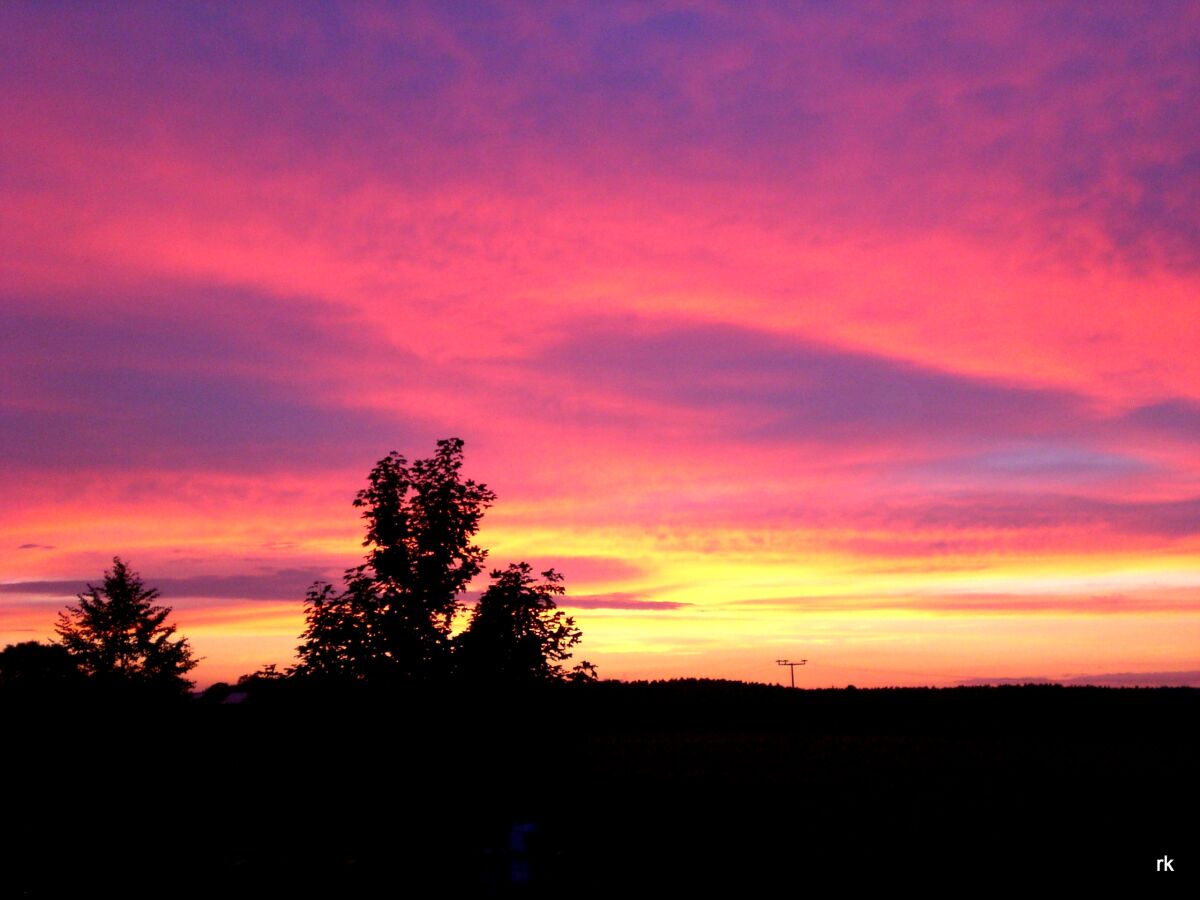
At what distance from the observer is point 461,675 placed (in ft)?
75.7

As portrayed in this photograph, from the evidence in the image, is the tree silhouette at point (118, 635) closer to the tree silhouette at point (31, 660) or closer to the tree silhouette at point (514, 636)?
the tree silhouette at point (31, 660)

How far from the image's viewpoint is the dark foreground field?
16.6 metres

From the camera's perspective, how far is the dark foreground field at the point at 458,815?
653 inches

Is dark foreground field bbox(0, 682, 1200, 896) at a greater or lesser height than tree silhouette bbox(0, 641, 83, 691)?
lesser

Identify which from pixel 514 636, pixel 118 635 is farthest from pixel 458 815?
pixel 118 635

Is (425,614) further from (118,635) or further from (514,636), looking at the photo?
(118,635)

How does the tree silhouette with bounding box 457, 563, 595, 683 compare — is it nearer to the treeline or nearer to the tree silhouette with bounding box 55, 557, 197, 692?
the treeline

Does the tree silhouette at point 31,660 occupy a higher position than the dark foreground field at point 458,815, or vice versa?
the tree silhouette at point 31,660

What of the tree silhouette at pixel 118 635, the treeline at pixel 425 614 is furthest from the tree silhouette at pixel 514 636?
the tree silhouette at pixel 118 635

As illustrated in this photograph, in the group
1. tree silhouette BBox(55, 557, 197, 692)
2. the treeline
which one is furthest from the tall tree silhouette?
tree silhouette BBox(55, 557, 197, 692)

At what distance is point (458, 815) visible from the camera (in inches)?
822

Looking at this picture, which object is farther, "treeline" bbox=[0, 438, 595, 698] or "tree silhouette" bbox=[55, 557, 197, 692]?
"tree silhouette" bbox=[55, 557, 197, 692]

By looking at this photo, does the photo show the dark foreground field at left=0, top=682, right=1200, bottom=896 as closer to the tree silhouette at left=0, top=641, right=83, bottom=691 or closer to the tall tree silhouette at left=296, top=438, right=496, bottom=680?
the tall tree silhouette at left=296, top=438, right=496, bottom=680

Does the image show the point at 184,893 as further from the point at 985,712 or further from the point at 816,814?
the point at 985,712
